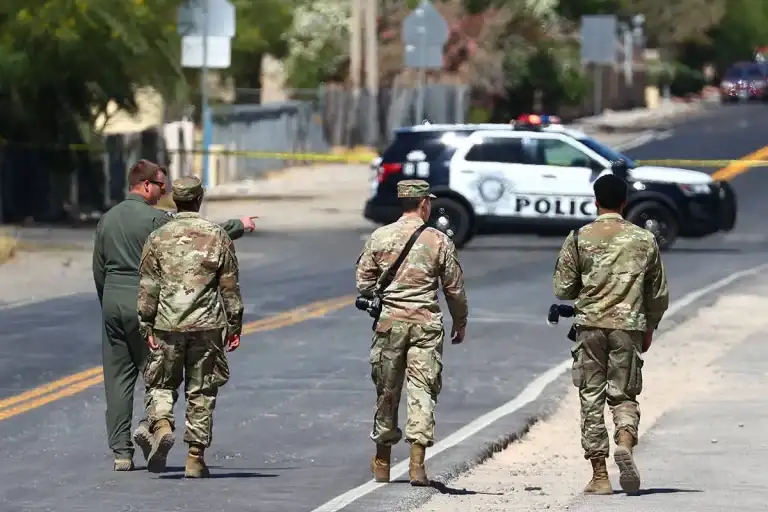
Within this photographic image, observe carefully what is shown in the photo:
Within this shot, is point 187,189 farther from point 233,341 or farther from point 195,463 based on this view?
point 195,463

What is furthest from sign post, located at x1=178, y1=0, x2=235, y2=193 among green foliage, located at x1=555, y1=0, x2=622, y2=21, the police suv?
green foliage, located at x1=555, y1=0, x2=622, y2=21

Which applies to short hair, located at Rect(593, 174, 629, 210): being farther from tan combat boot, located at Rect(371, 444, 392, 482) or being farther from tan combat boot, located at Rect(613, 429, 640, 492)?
tan combat boot, located at Rect(371, 444, 392, 482)

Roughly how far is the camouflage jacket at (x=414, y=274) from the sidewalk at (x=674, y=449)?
99 centimetres

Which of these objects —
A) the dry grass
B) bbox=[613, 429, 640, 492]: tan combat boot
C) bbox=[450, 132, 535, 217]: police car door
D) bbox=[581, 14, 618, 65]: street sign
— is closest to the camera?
bbox=[613, 429, 640, 492]: tan combat boot

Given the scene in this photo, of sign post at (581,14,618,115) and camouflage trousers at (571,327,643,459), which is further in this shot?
sign post at (581,14,618,115)

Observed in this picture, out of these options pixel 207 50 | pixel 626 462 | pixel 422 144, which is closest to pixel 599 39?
pixel 207 50

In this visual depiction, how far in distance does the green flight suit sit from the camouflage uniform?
91.9 inches

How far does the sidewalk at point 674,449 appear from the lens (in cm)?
1065

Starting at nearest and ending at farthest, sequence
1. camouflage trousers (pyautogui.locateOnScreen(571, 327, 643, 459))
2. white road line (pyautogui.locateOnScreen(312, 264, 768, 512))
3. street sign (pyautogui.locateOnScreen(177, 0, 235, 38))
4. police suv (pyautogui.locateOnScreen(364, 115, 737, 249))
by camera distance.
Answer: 1. white road line (pyautogui.locateOnScreen(312, 264, 768, 512))
2. camouflage trousers (pyautogui.locateOnScreen(571, 327, 643, 459))
3. police suv (pyautogui.locateOnScreen(364, 115, 737, 249))
4. street sign (pyautogui.locateOnScreen(177, 0, 235, 38))

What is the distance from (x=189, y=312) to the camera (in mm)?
10828

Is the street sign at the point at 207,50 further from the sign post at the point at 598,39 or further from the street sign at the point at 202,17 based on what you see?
the sign post at the point at 598,39

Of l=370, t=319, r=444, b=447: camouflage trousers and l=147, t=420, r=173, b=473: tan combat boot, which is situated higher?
l=370, t=319, r=444, b=447: camouflage trousers

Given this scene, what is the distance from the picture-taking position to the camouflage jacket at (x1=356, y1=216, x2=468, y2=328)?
35.4 ft

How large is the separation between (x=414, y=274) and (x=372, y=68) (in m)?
38.9
